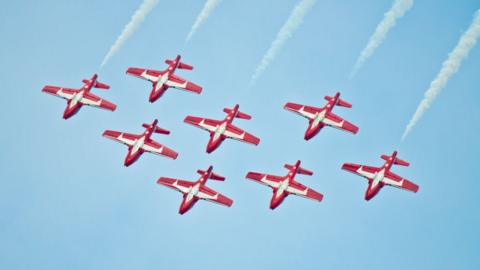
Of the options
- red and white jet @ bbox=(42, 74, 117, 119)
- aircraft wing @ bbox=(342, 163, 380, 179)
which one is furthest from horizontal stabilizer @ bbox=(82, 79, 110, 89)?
aircraft wing @ bbox=(342, 163, 380, 179)

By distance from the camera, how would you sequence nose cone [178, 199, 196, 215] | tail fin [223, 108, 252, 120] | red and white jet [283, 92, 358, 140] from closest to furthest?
nose cone [178, 199, 196, 215], tail fin [223, 108, 252, 120], red and white jet [283, 92, 358, 140]

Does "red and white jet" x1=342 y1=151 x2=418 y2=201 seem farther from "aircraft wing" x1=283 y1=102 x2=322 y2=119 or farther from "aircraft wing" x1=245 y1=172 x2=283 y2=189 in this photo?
"aircraft wing" x1=245 y1=172 x2=283 y2=189

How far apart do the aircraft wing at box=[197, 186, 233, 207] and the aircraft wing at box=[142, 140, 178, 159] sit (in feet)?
19.0

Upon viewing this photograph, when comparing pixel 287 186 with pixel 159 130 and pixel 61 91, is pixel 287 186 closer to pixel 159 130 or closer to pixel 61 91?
pixel 159 130

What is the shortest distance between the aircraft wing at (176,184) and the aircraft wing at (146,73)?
13.9 meters

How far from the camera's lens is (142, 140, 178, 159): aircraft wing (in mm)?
124312

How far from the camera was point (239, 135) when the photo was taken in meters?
124

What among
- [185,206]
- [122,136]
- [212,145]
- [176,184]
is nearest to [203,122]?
[212,145]

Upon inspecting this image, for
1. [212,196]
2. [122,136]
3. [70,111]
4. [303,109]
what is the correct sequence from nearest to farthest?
[212,196] < [122,136] < [303,109] < [70,111]

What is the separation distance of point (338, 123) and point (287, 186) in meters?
10.6

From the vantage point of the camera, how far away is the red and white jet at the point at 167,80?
5012 inches

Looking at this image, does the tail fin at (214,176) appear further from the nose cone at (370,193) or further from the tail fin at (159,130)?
the nose cone at (370,193)

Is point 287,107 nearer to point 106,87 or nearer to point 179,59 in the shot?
point 179,59

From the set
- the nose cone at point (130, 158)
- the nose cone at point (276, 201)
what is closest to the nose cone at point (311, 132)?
the nose cone at point (276, 201)
